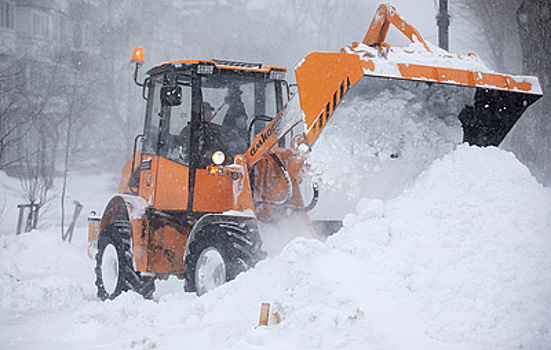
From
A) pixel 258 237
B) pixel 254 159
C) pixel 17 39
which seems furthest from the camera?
pixel 17 39

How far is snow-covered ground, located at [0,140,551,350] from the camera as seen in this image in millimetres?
3357

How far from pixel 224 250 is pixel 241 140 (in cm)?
140

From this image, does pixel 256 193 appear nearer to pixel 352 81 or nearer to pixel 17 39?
pixel 352 81

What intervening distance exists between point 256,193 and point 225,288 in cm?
123

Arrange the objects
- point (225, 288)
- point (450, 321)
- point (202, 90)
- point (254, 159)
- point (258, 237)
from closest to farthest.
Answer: point (450, 321), point (225, 288), point (258, 237), point (254, 159), point (202, 90)

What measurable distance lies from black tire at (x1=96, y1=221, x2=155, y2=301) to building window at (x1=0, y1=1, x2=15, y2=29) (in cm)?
2743

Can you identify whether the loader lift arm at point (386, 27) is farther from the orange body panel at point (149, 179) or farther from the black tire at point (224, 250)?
the orange body panel at point (149, 179)

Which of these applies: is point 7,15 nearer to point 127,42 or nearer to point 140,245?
point 127,42

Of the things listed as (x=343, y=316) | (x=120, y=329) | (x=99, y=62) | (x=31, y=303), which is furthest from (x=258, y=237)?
(x=99, y=62)

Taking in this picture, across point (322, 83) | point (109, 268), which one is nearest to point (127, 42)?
point (109, 268)

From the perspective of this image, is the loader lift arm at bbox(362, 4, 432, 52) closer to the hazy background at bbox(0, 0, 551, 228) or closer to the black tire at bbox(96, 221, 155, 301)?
the black tire at bbox(96, 221, 155, 301)

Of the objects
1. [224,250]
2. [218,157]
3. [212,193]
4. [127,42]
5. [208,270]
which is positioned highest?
[127,42]

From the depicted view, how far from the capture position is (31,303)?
6281 mm

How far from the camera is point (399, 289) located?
12.3ft
